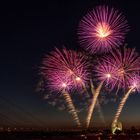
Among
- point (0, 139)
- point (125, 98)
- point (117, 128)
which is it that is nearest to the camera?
point (125, 98)

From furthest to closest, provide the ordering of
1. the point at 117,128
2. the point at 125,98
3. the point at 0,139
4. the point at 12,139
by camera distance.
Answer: the point at 12,139, the point at 0,139, the point at 117,128, the point at 125,98

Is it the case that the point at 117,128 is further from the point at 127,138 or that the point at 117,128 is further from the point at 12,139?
the point at 12,139

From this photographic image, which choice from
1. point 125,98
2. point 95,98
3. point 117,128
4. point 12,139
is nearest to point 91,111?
point 95,98

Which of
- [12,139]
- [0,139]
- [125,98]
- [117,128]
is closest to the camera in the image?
[125,98]

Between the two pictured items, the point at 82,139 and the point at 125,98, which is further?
the point at 82,139

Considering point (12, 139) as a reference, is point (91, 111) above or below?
below

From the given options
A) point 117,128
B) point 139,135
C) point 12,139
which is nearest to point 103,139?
point 117,128

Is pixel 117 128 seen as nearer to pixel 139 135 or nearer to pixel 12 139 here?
pixel 139 135

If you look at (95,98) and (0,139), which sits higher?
(0,139)
